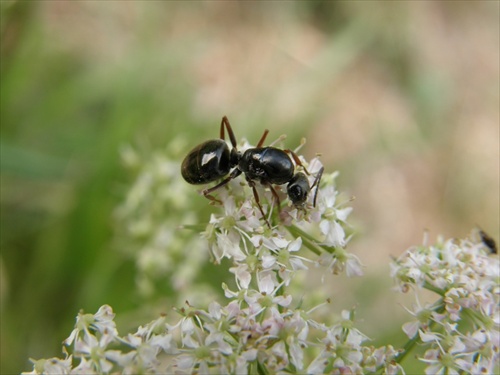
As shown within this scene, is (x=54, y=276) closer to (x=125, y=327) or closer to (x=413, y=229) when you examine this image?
(x=125, y=327)

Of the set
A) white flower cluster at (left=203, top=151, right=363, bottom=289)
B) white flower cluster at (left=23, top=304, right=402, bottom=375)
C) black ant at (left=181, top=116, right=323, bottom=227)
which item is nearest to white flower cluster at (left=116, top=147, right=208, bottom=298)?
black ant at (left=181, top=116, right=323, bottom=227)

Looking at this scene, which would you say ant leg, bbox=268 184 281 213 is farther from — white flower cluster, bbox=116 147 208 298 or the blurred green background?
the blurred green background

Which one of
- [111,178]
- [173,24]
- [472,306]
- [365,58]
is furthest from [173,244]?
[365,58]

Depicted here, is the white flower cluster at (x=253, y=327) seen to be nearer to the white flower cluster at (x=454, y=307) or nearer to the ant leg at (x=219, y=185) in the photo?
the ant leg at (x=219, y=185)

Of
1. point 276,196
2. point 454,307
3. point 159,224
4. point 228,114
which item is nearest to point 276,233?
point 276,196

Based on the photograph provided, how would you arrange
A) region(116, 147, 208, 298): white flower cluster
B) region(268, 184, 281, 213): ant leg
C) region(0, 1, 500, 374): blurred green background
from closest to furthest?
region(268, 184, 281, 213): ant leg < region(116, 147, 208, 298): white flower cluster < region(0, 1, 500, 374): blurred green background
